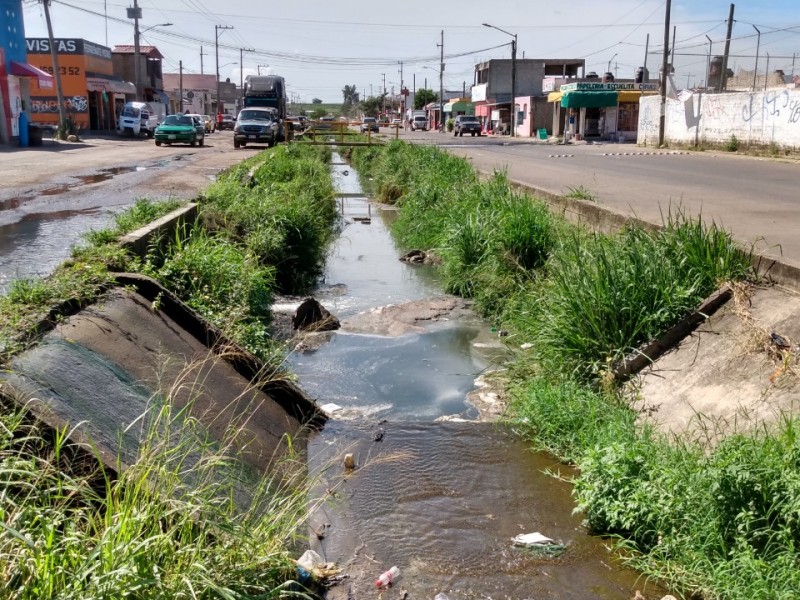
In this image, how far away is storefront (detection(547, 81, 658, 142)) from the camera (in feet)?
182

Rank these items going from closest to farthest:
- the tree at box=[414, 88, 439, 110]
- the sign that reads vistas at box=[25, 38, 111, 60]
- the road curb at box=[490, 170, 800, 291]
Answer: the road curb at box=[490, 170, 800, 291] → the sign that reads vistas at box=[25, 38, 111, 60] → the tree at box=[414, 88, 439, 110]

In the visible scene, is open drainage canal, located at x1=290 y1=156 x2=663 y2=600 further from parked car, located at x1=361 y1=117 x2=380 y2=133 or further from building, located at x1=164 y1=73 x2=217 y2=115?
building, located at x1=164 y1=73 x2=217 y2=115

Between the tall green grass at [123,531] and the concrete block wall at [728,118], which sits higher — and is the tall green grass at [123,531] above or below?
below

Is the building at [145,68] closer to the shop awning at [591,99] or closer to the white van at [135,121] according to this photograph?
the white van at [135,121]

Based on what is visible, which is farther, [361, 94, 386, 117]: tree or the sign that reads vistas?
[361, 94, 386, 117]: tree

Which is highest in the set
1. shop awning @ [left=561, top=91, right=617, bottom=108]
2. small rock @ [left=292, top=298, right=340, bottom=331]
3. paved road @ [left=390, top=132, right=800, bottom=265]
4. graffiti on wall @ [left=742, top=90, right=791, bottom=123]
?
shop awning @ [left=561, top=91, right=617, bottom=108]

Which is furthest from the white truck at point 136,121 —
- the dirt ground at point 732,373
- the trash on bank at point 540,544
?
the trash on bank at point 540,544

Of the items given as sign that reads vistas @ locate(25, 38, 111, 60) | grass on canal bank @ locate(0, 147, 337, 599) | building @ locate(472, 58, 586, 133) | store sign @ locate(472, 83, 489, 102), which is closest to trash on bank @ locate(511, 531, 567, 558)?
grass on canal bank @ locate(0, 147, 337, 599)

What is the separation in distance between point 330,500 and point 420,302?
5.75 meters

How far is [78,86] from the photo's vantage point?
180 ft

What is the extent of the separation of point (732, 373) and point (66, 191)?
1456 centimetres

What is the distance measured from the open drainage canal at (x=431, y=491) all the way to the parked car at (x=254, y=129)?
2983 centimetres

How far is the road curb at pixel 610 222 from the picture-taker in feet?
20.3

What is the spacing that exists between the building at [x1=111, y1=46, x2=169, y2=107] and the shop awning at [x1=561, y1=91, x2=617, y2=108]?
34838mm
